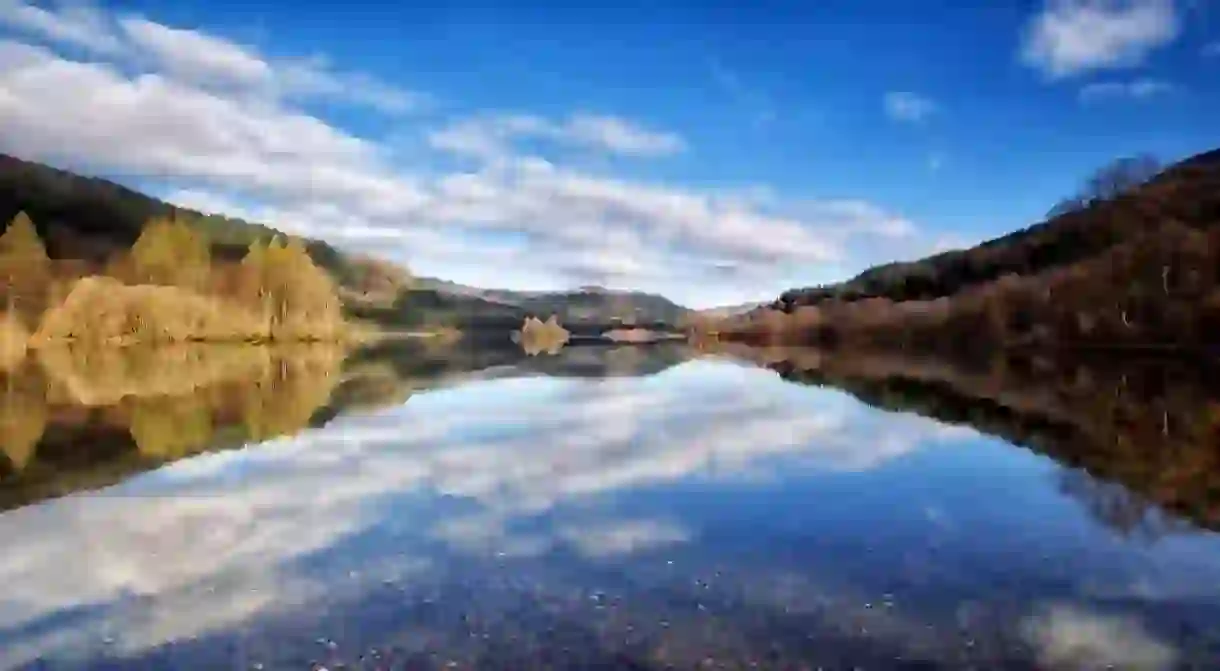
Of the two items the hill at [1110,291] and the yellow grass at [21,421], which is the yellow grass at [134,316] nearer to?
the yellow grass at [21,421]

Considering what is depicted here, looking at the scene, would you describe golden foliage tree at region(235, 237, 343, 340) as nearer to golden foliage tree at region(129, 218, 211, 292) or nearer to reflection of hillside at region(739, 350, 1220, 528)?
golden foliage tree at region(129, 218, 211, 292)

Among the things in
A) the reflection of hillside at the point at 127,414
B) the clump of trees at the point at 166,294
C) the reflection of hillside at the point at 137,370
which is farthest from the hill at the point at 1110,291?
the clump of trees at the point at 166,294

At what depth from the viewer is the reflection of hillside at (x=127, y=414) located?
2542 cm

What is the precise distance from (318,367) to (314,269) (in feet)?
177

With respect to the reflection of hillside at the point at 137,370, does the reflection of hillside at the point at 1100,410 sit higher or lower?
higher

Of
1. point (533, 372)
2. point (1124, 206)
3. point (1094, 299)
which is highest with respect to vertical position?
point (1124, 206)

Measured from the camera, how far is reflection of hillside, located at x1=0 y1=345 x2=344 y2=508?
25.4 m

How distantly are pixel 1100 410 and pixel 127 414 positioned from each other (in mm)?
44408

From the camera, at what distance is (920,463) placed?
27797 mm

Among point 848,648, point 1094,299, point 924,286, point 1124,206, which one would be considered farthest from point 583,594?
point 924,286

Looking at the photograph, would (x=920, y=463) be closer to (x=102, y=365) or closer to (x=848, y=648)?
(x=848, y=648)

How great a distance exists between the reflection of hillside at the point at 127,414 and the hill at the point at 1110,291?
7826cm

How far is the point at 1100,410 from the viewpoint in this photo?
1603 inches

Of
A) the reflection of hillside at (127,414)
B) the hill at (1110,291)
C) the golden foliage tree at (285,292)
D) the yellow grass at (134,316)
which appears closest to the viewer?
the reflection of hillside at (127,414)
